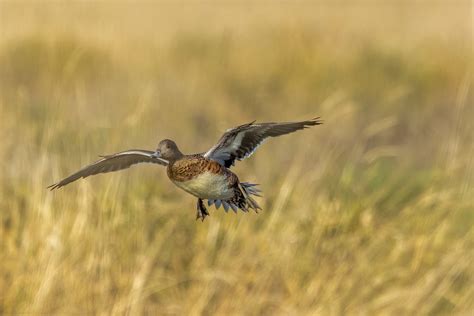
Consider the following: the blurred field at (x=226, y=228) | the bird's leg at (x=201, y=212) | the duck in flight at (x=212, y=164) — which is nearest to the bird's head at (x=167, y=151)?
the duck in flight at (x=212, y=164)

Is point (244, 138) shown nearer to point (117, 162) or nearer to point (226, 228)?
point (117, 162)

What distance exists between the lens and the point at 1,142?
19.2 feet

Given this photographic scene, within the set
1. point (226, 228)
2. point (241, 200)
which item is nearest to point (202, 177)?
point (241, 200)

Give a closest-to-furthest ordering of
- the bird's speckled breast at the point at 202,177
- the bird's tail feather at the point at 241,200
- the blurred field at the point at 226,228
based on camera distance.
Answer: the bird's speckled breast at the point at 202,177 < the bird's tail feather at the point at 241,200 < the blurred field at the point at 226,228

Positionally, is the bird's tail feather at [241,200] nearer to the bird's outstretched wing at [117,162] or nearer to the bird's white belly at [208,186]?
the bird's white belly at [208,186]

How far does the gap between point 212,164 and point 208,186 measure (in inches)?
6.0

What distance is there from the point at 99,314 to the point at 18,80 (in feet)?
18.4

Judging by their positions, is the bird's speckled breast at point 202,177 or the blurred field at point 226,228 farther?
the blurred field at point 226,228

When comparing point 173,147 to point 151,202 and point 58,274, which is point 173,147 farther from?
point 151,202

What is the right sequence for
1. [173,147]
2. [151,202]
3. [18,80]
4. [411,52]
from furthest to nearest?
[411,52] < [18,80] < [151,202] < [173,147]

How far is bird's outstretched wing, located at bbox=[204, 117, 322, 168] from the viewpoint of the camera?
8.81ft

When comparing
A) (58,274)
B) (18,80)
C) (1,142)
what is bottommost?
(58,274)

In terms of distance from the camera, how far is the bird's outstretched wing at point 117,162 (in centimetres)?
269

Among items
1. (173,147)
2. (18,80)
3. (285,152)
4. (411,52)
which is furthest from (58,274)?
(411,52)
